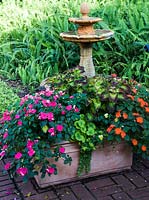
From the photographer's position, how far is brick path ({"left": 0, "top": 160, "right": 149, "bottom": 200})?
300 centimetres

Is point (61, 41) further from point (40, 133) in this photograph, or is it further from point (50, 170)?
point (50, 170)

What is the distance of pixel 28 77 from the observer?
17.3 ft

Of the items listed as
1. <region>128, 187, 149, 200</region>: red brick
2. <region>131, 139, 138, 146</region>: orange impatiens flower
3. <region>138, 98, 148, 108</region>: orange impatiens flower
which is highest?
<region>138, 98, 148, 108</region>: orange impatiens flower

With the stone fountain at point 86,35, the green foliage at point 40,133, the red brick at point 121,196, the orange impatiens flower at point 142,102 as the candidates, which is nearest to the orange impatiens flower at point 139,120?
the orange impatiens flower at point 142,102

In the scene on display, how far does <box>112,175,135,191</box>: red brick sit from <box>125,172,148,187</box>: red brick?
4cm

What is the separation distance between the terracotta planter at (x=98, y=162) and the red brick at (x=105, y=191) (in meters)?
0.18

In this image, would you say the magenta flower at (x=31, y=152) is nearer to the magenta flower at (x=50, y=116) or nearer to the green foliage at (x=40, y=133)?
the green foliage at (x=40, y=133)

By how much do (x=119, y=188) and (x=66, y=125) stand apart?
0.62 m

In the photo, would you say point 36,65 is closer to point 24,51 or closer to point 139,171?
point 24,51

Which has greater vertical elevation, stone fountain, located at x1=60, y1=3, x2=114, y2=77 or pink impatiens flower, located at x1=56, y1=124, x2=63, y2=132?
stone fountain, located at x1=60, y1=3, x2=114, y2=77

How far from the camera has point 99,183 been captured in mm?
3182

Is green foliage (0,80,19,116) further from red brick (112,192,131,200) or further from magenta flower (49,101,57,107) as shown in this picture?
red brick (112,192,131,200)

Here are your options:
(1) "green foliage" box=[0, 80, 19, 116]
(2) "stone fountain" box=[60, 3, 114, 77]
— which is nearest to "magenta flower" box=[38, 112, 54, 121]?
(2) "stone fountain" box=[60, 3, 114, 77]

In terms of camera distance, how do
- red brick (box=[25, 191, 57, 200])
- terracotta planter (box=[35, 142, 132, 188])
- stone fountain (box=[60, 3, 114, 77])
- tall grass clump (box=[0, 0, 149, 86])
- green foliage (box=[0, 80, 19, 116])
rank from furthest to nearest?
tall grass clump (box=[0, 0, 149, 86])
green foliage (box=[0, 80, 19, 116])
stone fountain (box=[60, 3, 114, 77])
terracotta planter (box=[35, 142, 132, 188])
red brick (box=[25, 191, 57, 200])
